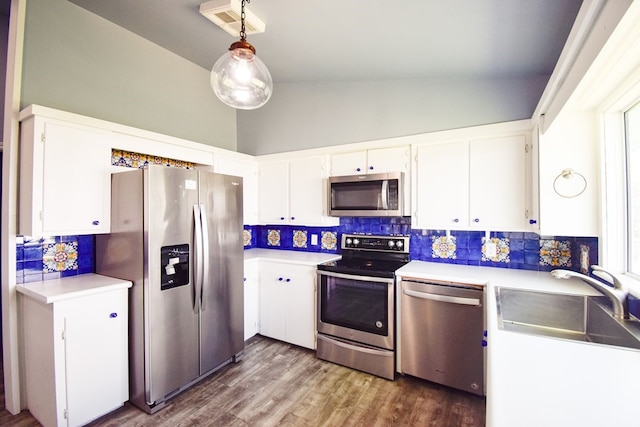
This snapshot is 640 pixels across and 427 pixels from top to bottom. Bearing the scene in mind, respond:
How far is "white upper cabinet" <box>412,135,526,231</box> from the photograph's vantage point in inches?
87.8

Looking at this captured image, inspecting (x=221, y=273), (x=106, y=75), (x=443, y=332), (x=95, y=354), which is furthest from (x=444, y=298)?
(x=106, y=75)

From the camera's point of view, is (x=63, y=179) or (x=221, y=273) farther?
(x=221, y=273)

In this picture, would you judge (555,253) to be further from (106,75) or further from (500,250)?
(106,75)

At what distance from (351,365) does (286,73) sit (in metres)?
2.97

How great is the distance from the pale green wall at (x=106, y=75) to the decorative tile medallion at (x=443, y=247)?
2817mm

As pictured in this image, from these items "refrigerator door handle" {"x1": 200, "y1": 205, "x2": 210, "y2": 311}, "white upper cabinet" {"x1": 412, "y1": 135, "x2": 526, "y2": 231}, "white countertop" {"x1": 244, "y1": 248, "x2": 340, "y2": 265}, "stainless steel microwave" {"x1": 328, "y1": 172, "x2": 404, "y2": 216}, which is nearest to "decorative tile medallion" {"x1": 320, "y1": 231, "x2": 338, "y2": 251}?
"white countertop" {"x1": 244, "y1": 248, "x2": 340, "y2": 265}

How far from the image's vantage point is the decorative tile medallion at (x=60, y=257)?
7.02ft

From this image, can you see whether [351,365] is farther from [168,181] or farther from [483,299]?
[168,181]

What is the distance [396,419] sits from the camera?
6.31 feet

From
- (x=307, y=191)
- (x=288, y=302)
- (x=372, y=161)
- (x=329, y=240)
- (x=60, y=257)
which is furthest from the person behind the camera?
(x=329, y=240)

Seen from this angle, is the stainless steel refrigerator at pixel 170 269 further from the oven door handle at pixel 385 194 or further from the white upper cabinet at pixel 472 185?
the white upper cabinet at pixel 472 185

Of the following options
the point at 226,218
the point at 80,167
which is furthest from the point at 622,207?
the point at 80,167

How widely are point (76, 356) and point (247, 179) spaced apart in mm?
2206

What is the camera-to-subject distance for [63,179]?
1.97 meters
